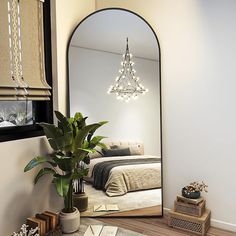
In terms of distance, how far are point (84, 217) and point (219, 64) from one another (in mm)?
1965

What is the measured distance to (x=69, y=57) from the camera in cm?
262

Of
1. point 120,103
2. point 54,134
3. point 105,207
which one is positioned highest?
point 120,103

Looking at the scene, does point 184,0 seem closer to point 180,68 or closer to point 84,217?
point 180,68

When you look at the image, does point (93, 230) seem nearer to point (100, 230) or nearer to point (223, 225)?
point (100, 230)

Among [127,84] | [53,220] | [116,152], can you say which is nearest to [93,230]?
[53,220]

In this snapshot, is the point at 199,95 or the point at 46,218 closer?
the point at 46,218

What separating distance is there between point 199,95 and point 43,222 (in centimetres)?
178

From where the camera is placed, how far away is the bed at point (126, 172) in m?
2.61

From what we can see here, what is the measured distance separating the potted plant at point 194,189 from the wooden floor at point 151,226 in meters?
0.34

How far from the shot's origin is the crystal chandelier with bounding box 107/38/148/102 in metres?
2.63

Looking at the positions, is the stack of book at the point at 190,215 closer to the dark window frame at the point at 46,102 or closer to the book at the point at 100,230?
the book at the point at 100,230

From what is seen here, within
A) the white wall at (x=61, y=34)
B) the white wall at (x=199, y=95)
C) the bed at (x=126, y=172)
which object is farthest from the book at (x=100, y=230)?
the white wall at (x=61, y=34)

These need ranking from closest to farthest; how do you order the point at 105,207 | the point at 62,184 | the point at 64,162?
1. the point at 62,184
2. the point at 64,162
3. the point at 105,207

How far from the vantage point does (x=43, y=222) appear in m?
2.04
